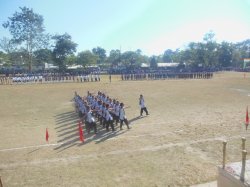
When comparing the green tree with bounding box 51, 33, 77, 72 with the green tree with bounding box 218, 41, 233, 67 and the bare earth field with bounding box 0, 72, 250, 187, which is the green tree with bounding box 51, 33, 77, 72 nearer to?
the bare earth field with bounding box 0, 72, 250, 187

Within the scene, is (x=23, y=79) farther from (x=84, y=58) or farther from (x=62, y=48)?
(x=84, y=58)

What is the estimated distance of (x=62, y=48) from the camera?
48594 millimetres

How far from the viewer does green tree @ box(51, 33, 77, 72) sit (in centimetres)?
4838

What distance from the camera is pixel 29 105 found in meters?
16.4

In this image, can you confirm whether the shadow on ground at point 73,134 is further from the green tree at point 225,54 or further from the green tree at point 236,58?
the green tree at point 236,58

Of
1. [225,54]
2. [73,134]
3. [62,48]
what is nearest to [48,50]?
[62,48]

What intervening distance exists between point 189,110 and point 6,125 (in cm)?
1262

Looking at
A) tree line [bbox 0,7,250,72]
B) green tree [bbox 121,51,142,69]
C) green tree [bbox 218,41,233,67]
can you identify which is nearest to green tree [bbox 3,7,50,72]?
tree line [bbox 0,7,250,72]

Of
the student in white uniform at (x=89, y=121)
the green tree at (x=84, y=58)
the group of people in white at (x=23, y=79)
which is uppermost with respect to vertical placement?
the green tree at (x=84, y=58)

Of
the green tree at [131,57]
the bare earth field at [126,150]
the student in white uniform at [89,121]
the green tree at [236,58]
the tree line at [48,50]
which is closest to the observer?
the bare earth field at [126,150]

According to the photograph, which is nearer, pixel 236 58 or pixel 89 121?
pixel 89 121

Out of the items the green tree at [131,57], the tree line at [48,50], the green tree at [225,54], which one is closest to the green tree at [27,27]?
the tree line at [48,50]

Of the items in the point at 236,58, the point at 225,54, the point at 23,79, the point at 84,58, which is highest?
the point at 225,54

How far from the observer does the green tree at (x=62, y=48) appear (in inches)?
1905
